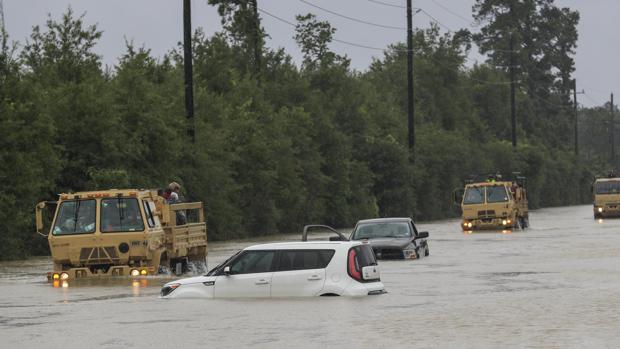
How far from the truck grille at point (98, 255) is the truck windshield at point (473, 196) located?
30.6 meters

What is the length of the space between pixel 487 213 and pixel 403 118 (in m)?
41.2

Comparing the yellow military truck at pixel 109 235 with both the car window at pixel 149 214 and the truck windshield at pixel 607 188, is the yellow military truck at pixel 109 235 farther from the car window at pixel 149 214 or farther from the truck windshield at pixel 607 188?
the truck windshield at pixel 607 188

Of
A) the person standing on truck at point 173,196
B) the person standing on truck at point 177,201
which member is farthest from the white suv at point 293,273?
the person standing on truck at point 177,201

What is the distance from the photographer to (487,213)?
5694cm

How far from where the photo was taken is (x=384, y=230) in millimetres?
36812

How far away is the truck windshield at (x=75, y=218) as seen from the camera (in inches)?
1131

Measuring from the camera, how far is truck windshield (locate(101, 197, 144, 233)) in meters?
28.8

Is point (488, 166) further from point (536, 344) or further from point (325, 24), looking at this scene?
point (536, 344)

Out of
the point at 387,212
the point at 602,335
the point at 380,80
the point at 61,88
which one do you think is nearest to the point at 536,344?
the point at 602,335

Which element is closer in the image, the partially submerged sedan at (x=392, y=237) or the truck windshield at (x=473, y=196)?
the partially submerged sedan at (x=392, y=237)

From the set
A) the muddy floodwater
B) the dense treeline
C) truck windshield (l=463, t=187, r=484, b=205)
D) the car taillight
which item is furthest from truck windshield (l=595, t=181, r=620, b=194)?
the car taillight

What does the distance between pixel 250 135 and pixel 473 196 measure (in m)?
9.85

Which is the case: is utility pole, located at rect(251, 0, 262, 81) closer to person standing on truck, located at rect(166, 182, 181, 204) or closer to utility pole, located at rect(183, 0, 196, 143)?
utility pole, located at rect(183, 0, 196, 143)

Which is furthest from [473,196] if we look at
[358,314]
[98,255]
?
[358,314]
